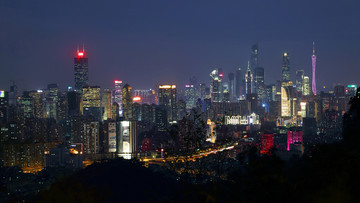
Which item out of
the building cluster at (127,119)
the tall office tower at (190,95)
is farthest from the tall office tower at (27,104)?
the tall office tower at (190,95)

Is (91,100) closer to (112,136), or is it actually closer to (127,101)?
(127,101)

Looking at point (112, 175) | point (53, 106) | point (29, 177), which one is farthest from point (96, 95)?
point (112, 175)

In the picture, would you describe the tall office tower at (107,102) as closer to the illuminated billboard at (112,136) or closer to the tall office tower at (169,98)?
the tall office tower at (169,98)

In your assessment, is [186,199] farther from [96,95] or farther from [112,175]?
[96,95]

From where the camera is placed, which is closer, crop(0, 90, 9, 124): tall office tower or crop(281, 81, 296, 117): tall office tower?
crop(0, 90, 9, 124): tall office tower

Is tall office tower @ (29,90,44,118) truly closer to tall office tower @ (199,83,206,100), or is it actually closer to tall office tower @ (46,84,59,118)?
tall office tower @ (46,84,59,118)

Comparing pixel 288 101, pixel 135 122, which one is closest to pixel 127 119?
pixel 135 122

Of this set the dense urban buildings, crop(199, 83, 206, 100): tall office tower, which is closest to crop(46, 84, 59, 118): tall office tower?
the dense urban buildings
